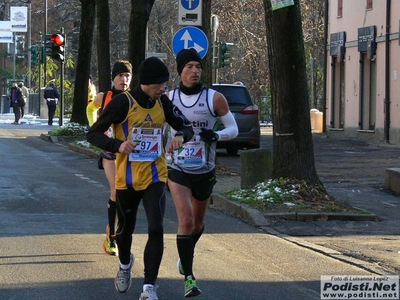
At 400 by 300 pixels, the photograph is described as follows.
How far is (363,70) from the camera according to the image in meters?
34.2

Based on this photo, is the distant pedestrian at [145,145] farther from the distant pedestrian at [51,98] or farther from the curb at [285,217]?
the distant pedestrian at [51,98]

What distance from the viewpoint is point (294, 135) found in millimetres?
13492

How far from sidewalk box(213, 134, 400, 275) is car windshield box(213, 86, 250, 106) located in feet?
8.65

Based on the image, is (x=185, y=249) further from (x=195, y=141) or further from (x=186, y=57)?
(x=186, y=57)

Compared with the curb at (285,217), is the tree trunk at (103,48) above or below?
above

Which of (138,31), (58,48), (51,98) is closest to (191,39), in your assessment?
(138,31)

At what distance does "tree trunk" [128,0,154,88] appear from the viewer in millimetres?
23078

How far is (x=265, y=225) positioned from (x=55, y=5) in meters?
54.9

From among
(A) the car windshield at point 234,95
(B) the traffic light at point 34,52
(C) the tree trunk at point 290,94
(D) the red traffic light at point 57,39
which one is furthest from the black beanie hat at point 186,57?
(B) the traffic light at point 34,52

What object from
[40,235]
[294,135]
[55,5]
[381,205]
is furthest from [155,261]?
[55,5]

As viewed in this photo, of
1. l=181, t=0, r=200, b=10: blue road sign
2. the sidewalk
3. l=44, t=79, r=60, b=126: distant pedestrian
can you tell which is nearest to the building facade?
the sidewalk

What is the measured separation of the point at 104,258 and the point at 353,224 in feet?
13.4

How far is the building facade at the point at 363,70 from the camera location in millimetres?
30812

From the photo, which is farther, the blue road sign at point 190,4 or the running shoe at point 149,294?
the blue road sign at point 190,4
